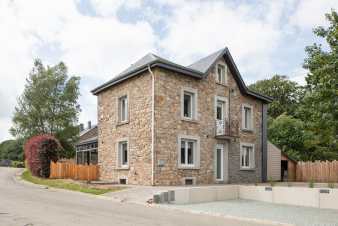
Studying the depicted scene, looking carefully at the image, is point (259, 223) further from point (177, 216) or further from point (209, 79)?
point (209, 79)

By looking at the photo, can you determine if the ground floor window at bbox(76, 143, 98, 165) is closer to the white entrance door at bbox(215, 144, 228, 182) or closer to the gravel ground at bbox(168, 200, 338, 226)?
the white entrance door at bbox(215, 144, 228, 182)

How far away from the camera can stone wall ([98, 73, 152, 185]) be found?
62.6 ft

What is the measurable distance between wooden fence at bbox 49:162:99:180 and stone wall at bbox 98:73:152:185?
1.84 feet

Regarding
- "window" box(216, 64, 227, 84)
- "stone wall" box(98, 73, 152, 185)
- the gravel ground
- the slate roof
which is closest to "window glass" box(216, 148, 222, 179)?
"window" box(216, 64, 227, 84)

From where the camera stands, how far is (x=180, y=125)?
1988cm

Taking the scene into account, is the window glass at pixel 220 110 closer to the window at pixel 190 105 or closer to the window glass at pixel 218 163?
the window glass at pixel 218 163

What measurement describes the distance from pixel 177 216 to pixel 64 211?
3.15 metres

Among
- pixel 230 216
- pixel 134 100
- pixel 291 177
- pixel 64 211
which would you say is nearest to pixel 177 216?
pixel 230 216

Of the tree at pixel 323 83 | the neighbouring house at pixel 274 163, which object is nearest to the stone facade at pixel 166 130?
the neighbouring house at pixel 274 163

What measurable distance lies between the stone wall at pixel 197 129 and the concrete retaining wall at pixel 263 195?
3.87 meters

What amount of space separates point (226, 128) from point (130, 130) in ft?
18.7

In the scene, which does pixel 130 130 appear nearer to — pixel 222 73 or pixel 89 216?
pixel 222 73

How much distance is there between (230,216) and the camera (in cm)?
1068

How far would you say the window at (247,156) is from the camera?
79.7ft
